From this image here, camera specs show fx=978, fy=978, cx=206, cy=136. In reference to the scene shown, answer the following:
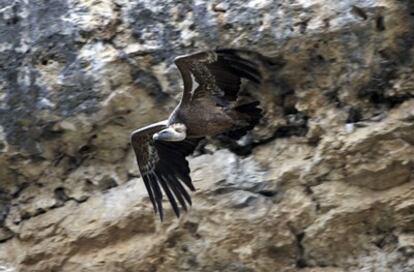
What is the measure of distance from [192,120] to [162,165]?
1.23 ft

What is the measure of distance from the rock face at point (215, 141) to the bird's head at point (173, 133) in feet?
1.43

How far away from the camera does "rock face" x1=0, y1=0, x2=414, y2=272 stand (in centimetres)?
615

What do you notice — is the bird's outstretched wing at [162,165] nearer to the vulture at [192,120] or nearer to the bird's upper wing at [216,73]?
the vulture at [192,120]

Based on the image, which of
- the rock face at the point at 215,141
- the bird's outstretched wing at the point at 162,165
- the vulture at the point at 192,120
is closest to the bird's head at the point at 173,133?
the vulture at the point at 192,120

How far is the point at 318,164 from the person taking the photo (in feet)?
20.4

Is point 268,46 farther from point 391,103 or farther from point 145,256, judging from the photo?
point 145,256

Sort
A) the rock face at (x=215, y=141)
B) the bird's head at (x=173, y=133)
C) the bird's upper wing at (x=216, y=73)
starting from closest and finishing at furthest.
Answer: the bird's upper wing at (x=216, y=73) → the bird's head at (x=173, y=133) → the rock face at (x=215, y=141)

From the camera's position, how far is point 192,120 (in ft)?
20.0

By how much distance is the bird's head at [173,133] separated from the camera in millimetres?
6020

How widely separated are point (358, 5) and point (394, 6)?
22cm

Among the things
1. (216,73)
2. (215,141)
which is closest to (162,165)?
(215,141)

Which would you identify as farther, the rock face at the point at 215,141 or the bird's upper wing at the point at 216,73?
the rock face at the point at 215,141

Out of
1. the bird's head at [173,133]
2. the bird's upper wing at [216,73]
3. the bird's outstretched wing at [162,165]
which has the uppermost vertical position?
the bird's upper wing at [216,73]

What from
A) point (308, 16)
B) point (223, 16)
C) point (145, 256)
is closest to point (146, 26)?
point (223, 16)
